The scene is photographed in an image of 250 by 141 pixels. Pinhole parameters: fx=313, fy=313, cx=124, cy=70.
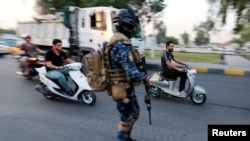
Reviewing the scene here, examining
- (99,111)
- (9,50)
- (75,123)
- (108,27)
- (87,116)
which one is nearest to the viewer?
(75,123)

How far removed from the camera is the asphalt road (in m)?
4.63

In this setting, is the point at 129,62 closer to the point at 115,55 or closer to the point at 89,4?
the point at 115,55

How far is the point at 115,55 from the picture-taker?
3.65 metres

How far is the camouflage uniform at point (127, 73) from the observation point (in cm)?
357

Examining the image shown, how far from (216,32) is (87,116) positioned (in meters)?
13.8

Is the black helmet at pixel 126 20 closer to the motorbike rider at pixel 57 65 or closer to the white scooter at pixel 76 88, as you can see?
the white scooter at pixel 76 88

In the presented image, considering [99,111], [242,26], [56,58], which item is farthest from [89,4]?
[99,111]

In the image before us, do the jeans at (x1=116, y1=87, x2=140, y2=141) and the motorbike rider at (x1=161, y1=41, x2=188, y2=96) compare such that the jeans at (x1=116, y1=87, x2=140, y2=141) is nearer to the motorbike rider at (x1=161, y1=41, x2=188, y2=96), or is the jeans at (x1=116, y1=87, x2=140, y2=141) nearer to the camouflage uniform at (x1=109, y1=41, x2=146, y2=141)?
the camouflage uniform at (x1=109, y1=41, x2=146, y2=141)

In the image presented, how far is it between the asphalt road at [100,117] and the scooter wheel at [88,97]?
0.11 m

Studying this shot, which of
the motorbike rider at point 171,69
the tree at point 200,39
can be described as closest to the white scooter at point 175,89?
the motorbike rider at point 171,69

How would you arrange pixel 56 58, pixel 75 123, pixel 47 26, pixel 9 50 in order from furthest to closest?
pixel 9 50 → pixel 47 26 → pixel 56 58 → pixel 75 123

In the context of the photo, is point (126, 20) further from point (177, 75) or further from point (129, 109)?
point (177, 75)

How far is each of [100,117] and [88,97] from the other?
1.20 meters

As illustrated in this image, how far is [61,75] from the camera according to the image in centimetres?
694
